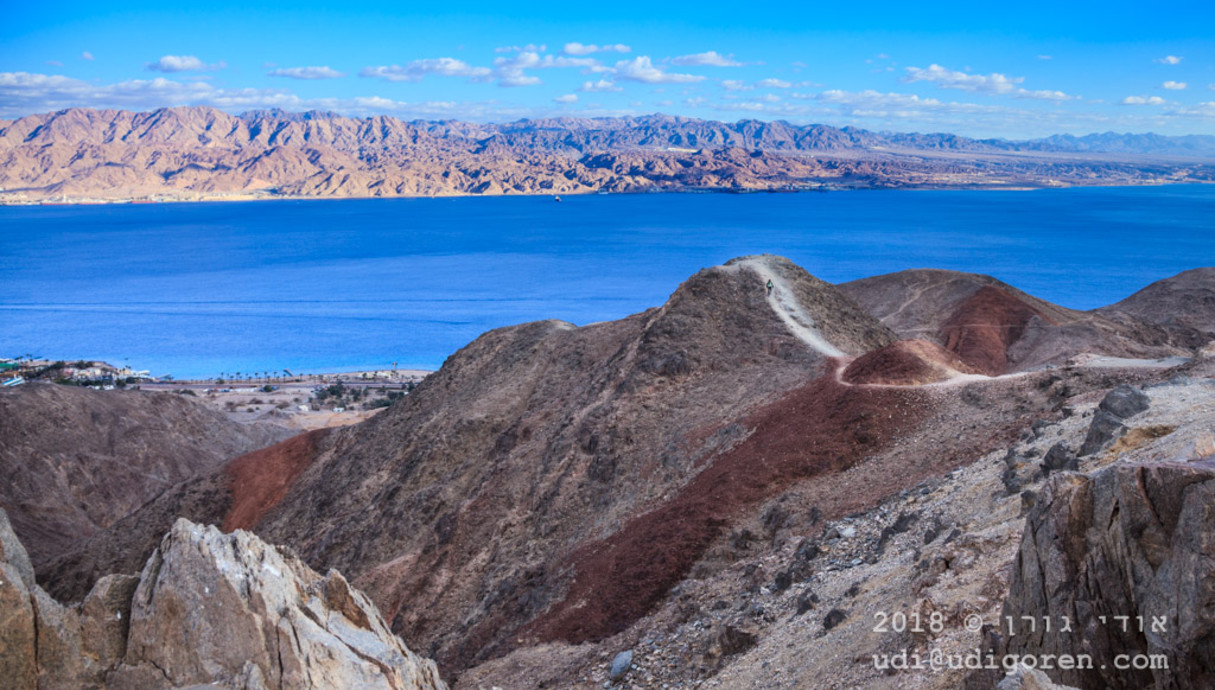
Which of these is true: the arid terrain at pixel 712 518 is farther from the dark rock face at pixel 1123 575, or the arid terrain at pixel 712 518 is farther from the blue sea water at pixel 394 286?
the blue sea water at pixel 394 286

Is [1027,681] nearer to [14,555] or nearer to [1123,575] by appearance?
[1123,575]

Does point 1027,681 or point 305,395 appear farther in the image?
point 305,395

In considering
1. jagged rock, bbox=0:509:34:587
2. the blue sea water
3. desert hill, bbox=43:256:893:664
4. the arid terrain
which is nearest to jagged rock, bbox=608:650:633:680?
the arid terrain

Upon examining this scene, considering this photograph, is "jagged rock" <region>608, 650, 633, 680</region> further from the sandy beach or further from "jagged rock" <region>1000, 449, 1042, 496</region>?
the sandy beach

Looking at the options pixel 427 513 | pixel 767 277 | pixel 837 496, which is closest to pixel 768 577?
pixel 837 496

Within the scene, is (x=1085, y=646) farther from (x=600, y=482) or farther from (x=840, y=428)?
(x=600, y=482)

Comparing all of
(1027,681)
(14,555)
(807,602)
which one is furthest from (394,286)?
(1027,681)
